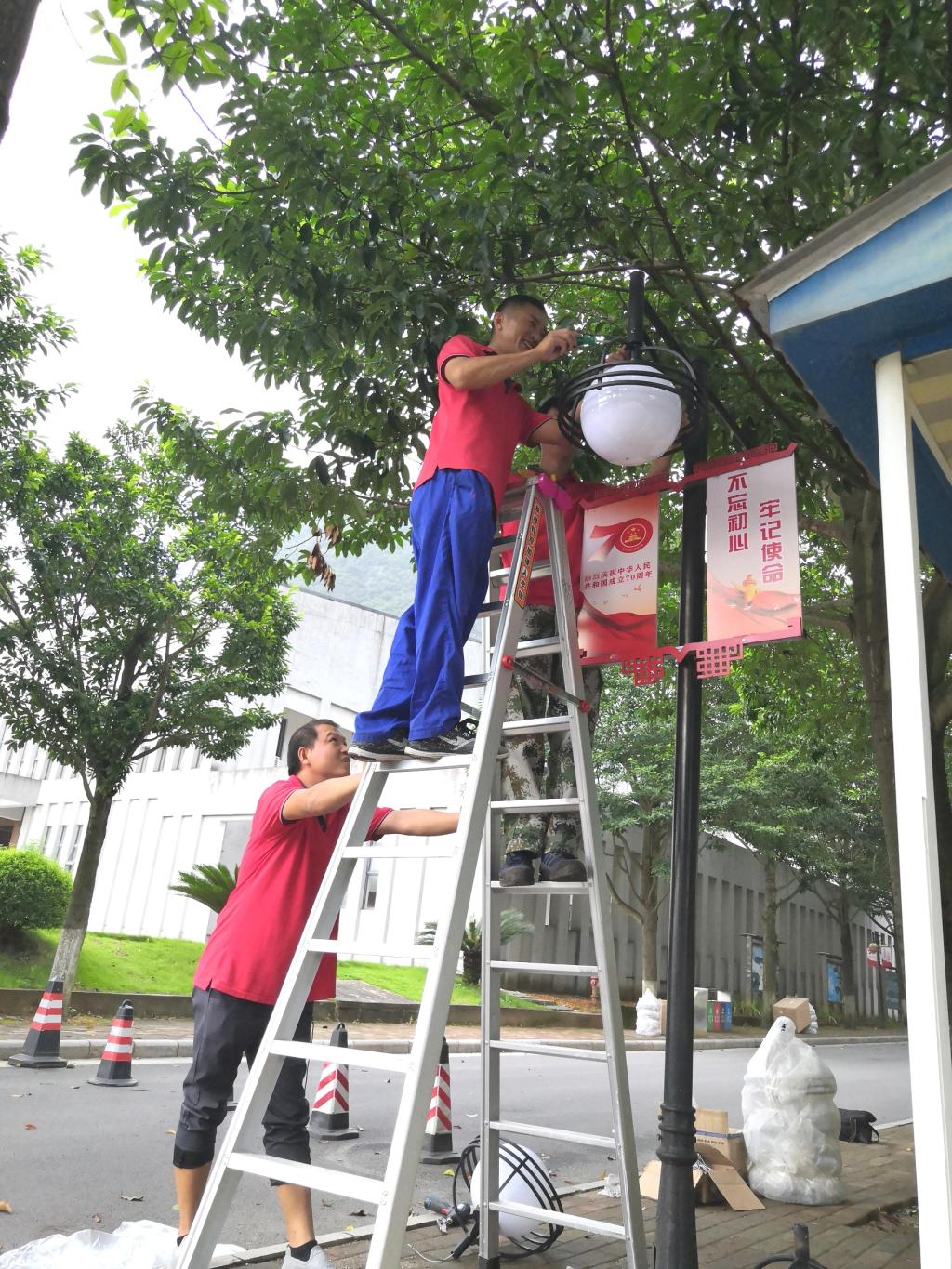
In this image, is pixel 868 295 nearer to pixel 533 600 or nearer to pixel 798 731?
pixel 533 600

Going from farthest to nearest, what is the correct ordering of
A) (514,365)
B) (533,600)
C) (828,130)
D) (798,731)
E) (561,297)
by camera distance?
(798,731), (561,297), (828,130), (533,600), (514,365)

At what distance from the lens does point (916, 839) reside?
2551 millimetres

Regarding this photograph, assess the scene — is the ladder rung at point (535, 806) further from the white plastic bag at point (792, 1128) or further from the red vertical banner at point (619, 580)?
the white plastic bag at point (792, 1128)

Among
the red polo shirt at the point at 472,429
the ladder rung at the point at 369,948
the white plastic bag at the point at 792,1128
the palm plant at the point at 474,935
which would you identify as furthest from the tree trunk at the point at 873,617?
the palm plant at the point at 474,935

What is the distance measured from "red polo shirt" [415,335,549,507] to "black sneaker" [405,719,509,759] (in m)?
0.84

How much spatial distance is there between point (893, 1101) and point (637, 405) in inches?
528

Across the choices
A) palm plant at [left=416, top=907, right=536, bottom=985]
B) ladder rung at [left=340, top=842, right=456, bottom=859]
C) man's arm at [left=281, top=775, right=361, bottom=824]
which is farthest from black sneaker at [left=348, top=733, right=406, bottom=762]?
palm plant at [left=416, top=907, right=536, bottom=985]

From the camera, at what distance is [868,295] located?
9.21ft

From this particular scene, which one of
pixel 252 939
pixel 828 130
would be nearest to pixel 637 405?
pixel 252 939

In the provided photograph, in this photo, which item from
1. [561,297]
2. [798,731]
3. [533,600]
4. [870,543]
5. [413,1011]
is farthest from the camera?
[413,1011]

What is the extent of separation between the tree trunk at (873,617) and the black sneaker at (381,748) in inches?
204

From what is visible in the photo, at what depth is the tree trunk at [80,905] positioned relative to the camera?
13.2 metres

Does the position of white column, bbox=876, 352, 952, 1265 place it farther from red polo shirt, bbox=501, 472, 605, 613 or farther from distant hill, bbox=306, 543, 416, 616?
distant hill, bbox=306, 543, 416, 616

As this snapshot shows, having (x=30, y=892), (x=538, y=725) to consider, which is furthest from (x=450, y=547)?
(x=30, y=892)
